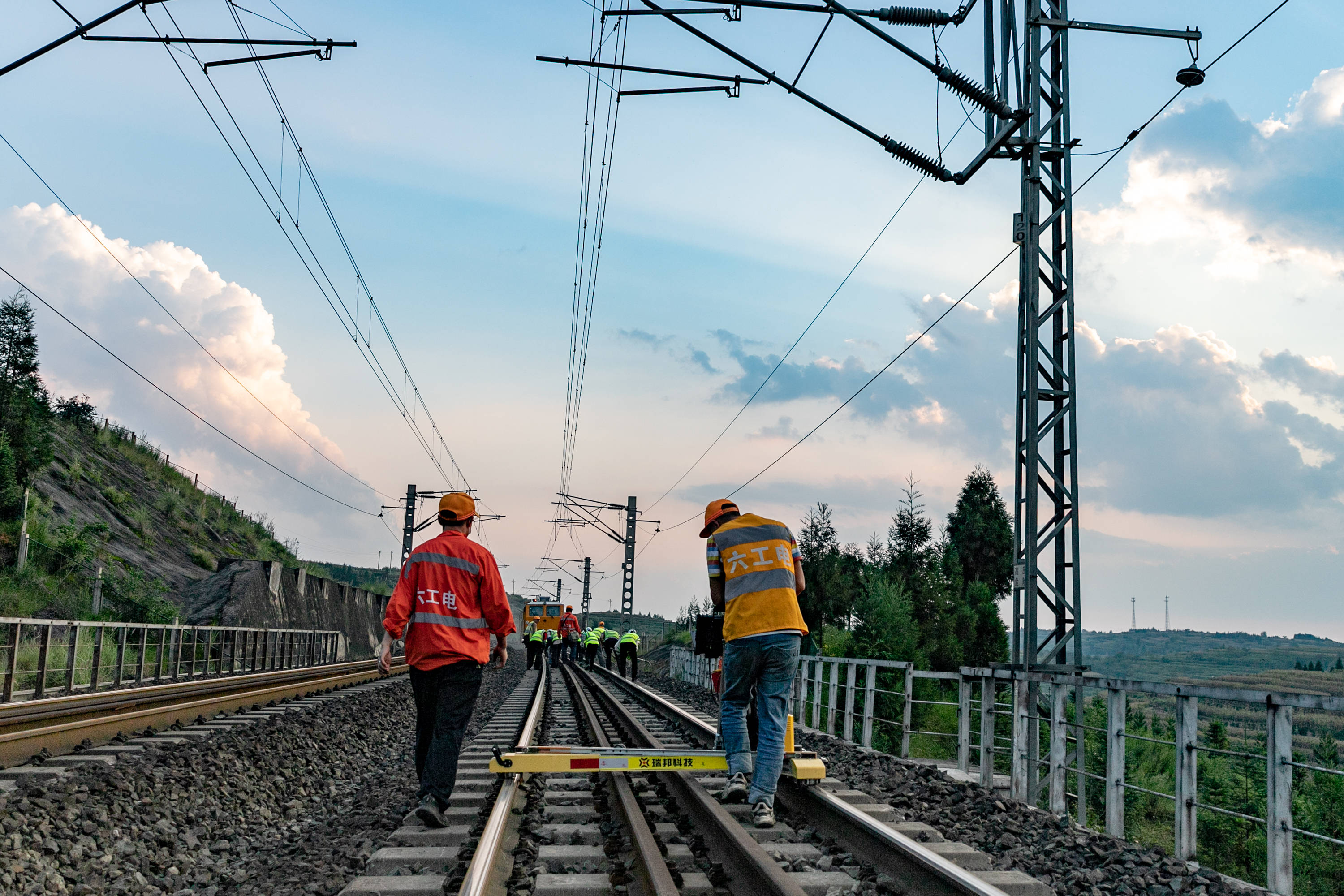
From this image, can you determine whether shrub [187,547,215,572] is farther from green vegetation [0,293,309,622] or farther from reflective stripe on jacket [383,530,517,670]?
reflective stripe on jacket [383,530,517,670]

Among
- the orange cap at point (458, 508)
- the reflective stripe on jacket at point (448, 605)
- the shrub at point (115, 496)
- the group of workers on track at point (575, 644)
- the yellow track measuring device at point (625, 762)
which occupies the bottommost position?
the group of workers on track at point (575, 644)

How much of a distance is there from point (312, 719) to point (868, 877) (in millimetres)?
9411

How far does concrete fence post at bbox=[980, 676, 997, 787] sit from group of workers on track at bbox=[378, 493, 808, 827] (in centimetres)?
271

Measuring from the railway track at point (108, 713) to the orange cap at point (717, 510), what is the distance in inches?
199

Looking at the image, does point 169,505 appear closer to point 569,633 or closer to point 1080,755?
point 569,633

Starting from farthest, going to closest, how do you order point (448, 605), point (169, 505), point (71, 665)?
point (169, 505), point (71, 665), point (448, 605)

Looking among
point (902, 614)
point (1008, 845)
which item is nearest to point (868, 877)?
point (1008, 845)

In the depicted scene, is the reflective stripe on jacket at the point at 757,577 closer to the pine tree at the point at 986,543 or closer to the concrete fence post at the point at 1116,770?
the concrete fence post at the point at 1116,770

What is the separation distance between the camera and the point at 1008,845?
5680 mm

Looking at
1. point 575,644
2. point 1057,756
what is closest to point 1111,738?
point 1057,756

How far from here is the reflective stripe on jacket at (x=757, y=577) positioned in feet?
20.2

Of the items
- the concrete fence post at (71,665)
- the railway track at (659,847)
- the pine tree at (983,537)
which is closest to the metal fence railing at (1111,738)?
the railway track at (659,847)

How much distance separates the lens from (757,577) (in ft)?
20.4

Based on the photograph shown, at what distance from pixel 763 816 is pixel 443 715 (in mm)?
1881
